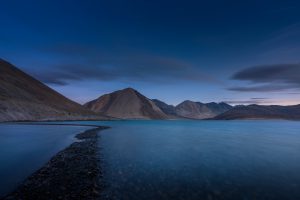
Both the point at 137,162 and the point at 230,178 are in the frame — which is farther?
the point at 137,162

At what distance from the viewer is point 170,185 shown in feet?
44.8

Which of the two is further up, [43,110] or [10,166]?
[43,110]

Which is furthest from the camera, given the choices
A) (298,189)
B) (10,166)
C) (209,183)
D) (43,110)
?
(43,110)

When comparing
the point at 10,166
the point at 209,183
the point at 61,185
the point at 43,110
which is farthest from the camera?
the point at 43,110

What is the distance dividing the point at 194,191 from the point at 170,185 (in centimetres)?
160

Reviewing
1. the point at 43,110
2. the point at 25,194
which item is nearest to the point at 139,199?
the point at 25,194

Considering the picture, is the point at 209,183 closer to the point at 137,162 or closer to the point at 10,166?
the point at 137,162

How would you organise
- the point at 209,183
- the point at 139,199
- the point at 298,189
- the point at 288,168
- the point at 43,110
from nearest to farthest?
the point at 139,199 → the point at 298,189 → the point at 209,183 → the point at 288,168 → the point at 43,110

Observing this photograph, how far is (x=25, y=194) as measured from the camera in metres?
10.6

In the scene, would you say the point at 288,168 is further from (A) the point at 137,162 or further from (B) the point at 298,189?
(A) the point at 137,162

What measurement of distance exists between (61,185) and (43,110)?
157066 millimetres

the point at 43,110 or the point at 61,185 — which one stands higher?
the point at 43,110

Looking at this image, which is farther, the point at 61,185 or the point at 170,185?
the point at 170,185

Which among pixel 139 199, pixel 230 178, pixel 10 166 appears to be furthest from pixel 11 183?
pixel 230 178
